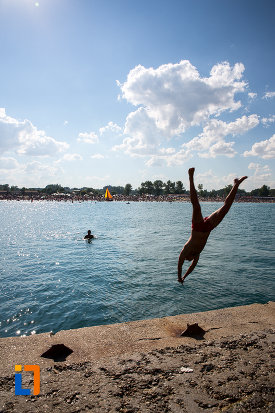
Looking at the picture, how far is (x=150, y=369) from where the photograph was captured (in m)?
5.61

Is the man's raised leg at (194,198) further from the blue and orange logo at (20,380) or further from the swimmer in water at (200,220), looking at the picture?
the blue and orange logo at (20,380)

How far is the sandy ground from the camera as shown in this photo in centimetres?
461

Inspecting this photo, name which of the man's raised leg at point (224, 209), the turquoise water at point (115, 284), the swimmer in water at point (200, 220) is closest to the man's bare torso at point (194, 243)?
the swimmer in water at point (200, 220)

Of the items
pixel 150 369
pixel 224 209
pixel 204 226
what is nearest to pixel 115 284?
pixel 150 369

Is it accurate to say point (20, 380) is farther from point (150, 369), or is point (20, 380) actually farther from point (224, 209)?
point (224, 209)

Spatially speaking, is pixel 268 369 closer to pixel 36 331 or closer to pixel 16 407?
pixel 16 407

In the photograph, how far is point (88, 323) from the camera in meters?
10.5

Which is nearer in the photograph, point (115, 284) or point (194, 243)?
point (194, 243)

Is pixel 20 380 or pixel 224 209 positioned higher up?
pixel 224 209

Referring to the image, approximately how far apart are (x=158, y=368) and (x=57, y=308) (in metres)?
8.01

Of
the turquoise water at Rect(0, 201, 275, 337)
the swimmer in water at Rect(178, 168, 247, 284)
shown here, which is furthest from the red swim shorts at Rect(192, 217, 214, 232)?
the turquoise water at Rect(0, 201, 275, 337)

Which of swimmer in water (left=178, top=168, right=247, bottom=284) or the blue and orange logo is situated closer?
the blue and orange logo

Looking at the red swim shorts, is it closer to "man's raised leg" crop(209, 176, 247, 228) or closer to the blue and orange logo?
"man's raised leg" crop(209, 176, 247, 228)

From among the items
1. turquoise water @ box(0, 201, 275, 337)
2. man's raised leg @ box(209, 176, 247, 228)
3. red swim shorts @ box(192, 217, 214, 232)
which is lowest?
turquoise water @ box(0, 201, 275, 337)
